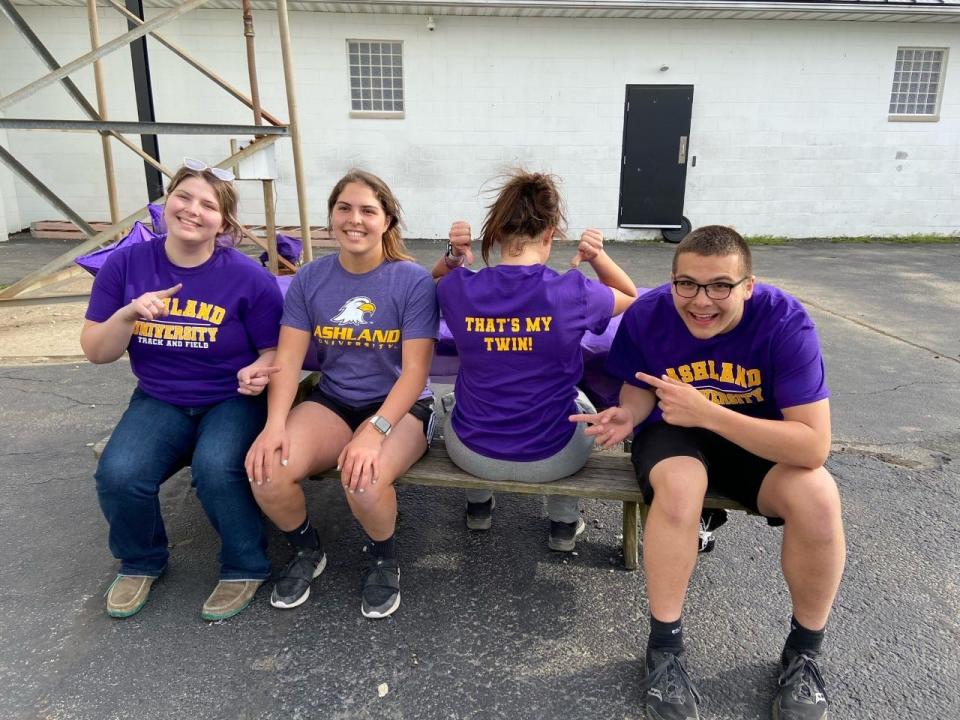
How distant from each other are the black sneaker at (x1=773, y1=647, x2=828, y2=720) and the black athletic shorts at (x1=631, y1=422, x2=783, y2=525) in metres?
0.42

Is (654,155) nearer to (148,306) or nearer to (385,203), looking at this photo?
(385,203)

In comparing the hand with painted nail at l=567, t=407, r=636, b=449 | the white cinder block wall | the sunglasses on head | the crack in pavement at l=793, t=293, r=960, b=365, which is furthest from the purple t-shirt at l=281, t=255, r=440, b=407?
the white cinder block wall

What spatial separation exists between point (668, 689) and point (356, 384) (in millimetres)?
1512

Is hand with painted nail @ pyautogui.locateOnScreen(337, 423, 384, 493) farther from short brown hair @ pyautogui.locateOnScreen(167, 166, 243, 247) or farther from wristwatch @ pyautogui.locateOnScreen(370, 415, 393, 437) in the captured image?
short brown hair @ pyautogui.locateOnScreen(167, 166, 243, 247)

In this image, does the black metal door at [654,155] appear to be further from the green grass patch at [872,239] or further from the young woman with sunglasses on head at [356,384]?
the young woman with sunglasses on head at [356,384]

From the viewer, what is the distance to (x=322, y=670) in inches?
87.4

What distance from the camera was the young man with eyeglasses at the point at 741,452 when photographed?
2000 mm

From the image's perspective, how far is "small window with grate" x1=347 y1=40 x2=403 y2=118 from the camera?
1161 centimetres

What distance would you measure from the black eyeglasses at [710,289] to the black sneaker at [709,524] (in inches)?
32.7

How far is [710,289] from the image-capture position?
2.06 meters

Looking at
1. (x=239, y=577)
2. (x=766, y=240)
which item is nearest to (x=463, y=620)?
(x=239, y=577)

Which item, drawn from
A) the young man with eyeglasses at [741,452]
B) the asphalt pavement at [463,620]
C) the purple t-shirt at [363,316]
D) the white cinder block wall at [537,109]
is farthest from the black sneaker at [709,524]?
the white cinder block wall at [537,109]

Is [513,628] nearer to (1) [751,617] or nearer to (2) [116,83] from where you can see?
(1) [751,617]

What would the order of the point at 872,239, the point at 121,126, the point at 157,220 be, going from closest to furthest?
the point at 157,220, the point at 121,126, the point at 872,239
